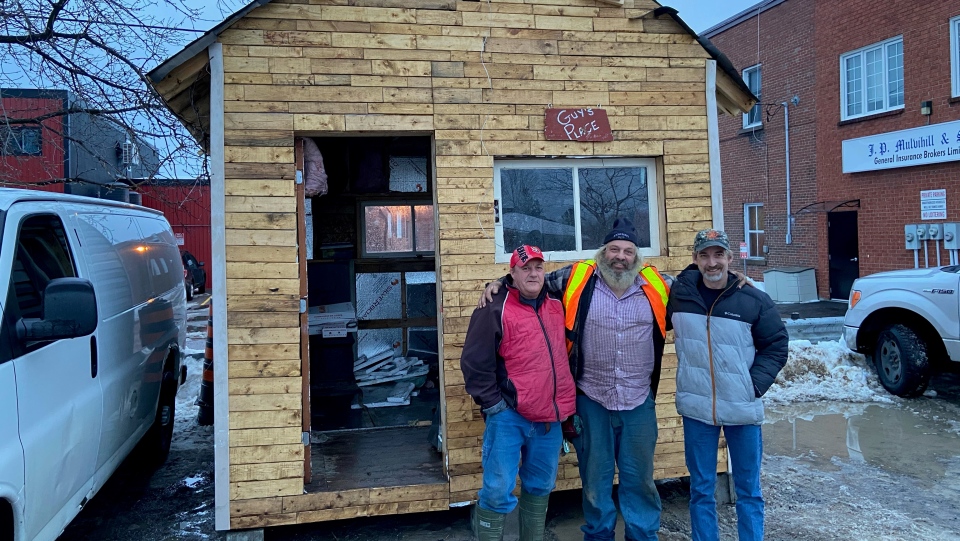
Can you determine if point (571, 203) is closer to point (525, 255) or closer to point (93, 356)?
point (525, 255)

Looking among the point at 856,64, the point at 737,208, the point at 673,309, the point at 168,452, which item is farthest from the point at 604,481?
the point at 737,208

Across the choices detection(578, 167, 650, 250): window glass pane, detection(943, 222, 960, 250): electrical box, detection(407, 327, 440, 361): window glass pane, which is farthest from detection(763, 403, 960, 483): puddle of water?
detection(943, 222, 960, 250): electrical box

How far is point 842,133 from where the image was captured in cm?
1558

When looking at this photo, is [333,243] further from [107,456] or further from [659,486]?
[659,486]

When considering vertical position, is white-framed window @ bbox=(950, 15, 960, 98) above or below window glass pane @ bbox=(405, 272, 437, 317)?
above

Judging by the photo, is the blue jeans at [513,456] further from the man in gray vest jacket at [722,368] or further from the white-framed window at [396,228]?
the white-framed window at [396,228]

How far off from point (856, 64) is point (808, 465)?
41.1 ft

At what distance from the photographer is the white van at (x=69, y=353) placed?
3.17 metres

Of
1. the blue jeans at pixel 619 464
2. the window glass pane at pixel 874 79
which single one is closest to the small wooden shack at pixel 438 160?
the blue jeans at pixel 619 464

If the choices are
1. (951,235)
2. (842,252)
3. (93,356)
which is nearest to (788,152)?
(842,252)

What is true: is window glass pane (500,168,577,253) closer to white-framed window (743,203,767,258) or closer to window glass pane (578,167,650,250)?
window glass pane (578,167,650,250)

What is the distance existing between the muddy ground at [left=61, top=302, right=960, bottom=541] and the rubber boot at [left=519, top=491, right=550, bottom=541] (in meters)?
0.71

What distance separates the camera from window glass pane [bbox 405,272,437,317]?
825 cm

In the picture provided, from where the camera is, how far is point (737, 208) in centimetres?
1970
